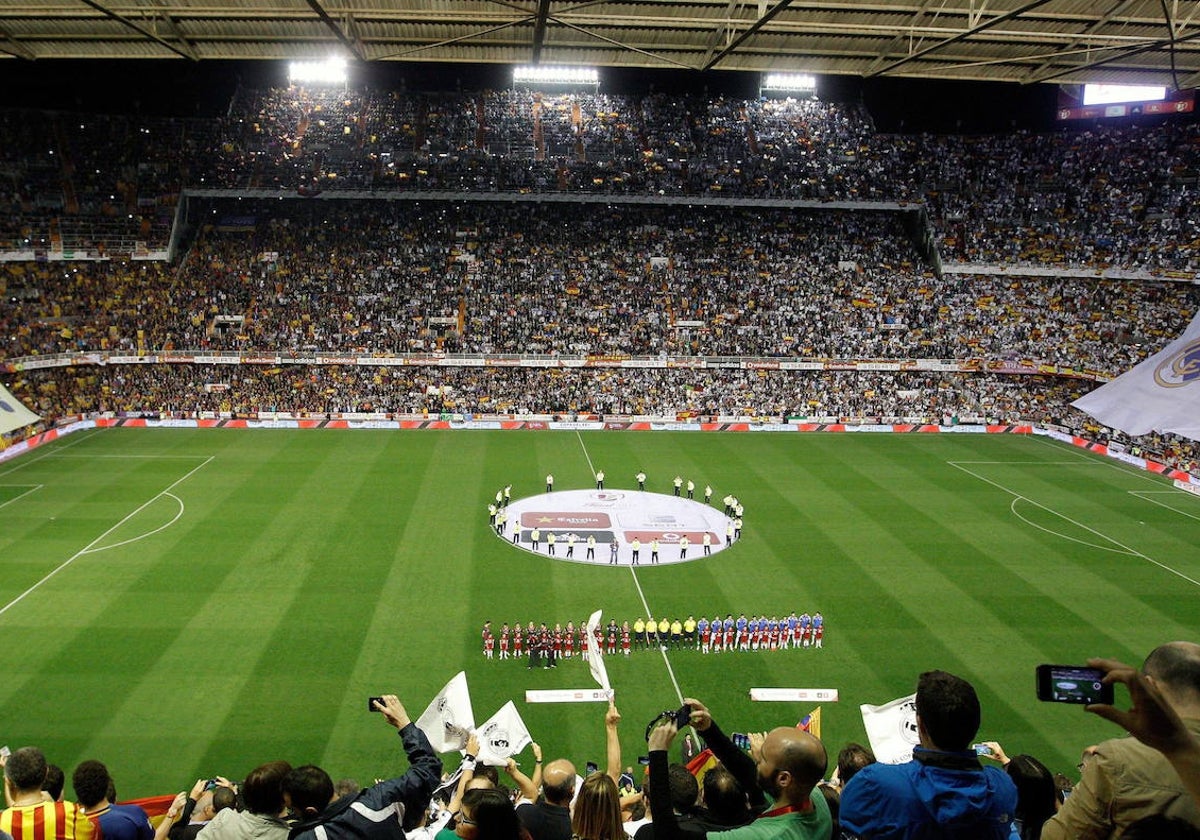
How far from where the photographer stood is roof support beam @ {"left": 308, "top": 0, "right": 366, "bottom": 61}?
21.8 meters

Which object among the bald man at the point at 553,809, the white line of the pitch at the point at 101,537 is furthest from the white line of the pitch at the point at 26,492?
the bald man at the point at 553,809

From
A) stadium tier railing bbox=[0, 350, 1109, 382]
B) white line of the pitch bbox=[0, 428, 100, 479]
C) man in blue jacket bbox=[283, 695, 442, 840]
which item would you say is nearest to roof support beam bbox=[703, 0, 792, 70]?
man in blue jacket bbox=[283, 695, 442, 840]

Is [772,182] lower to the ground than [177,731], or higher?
higher

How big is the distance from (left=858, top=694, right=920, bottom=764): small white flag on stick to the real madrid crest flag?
73.5 ft

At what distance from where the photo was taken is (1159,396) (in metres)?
31.4

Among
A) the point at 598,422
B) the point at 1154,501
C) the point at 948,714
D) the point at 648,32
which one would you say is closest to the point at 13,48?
the point at 648,32

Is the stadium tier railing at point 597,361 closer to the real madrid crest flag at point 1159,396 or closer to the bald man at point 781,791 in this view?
the real madrid crest flag at point 1159,396

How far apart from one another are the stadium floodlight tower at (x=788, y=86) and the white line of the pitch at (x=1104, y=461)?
27209mm

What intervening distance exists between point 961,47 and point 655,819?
29785 millimetres

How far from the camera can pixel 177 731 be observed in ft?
53.1

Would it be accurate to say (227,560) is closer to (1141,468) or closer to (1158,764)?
(1158,764)

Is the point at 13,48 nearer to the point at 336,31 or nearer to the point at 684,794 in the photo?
the point at 336,31

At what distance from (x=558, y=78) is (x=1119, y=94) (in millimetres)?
33833

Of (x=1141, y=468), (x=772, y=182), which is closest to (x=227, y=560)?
(x=1141, y=468)
